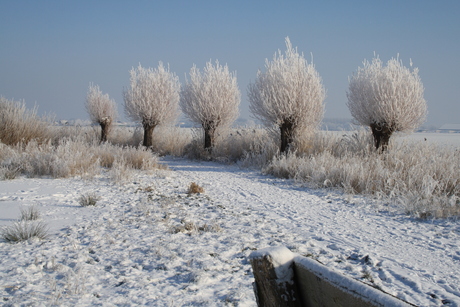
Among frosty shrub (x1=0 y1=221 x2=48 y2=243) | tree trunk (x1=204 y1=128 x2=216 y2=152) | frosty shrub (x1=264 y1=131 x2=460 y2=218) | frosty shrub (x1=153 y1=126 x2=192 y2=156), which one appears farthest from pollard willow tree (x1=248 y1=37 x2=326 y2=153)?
frosty shrub (x1=0 y1=221 x2=48 y2=243)

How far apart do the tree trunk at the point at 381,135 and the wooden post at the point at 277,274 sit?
344 inches

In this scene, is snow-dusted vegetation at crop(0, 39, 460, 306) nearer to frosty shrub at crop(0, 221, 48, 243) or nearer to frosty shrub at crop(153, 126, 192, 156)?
frosty shrub at crop(0, 221, 48, 243)

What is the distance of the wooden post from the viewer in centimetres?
108

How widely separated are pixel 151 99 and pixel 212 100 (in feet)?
9.82

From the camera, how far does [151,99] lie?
14539 millimetres

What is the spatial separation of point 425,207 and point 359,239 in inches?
65.6

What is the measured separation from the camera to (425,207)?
4824mm

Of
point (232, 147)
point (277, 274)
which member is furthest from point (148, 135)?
point (277, 274)

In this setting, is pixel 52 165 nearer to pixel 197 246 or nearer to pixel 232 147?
pixel 197 246

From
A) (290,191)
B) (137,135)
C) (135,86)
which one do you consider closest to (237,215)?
(290,191)

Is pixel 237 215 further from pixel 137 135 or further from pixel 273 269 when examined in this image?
pixel 137 135

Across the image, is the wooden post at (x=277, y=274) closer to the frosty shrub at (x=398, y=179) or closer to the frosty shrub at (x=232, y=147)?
the frosty shrub at (x=398, y=179)

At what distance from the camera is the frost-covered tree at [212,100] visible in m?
13.2

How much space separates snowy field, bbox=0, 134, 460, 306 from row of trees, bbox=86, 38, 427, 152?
401 cm
